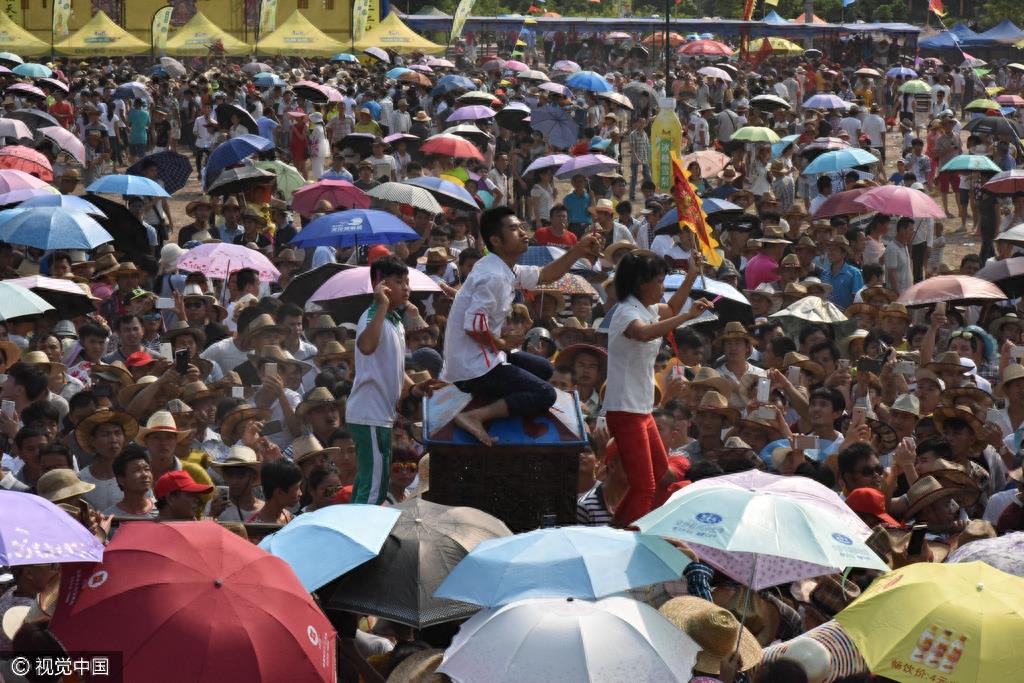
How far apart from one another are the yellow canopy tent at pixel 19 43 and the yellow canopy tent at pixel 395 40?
308 inches

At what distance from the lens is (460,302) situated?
24.2ft

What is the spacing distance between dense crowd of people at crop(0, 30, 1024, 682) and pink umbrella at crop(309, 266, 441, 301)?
85 millimetres

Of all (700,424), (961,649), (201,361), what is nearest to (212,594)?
(961,649)

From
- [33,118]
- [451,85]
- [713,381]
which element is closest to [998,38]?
[451,85]

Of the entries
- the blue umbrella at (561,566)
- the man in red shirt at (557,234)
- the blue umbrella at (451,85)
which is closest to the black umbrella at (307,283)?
the man in red shirt at (557,234)

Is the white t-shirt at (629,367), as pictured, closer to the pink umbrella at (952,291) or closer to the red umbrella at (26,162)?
the pink umbrella at (952,291)

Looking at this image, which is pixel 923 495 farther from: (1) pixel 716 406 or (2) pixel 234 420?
(2) pixel 234 420

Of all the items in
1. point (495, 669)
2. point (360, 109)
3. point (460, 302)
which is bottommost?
point (360, 109)

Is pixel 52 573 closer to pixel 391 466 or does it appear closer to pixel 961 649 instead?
pixel 391 466

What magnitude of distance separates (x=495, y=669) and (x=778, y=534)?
1.30 m

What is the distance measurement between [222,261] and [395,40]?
1113 inches

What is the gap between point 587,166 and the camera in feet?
61.0

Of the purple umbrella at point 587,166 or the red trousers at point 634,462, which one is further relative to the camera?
the purple umbrella at point 587,166

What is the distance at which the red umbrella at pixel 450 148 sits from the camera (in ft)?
64.1
